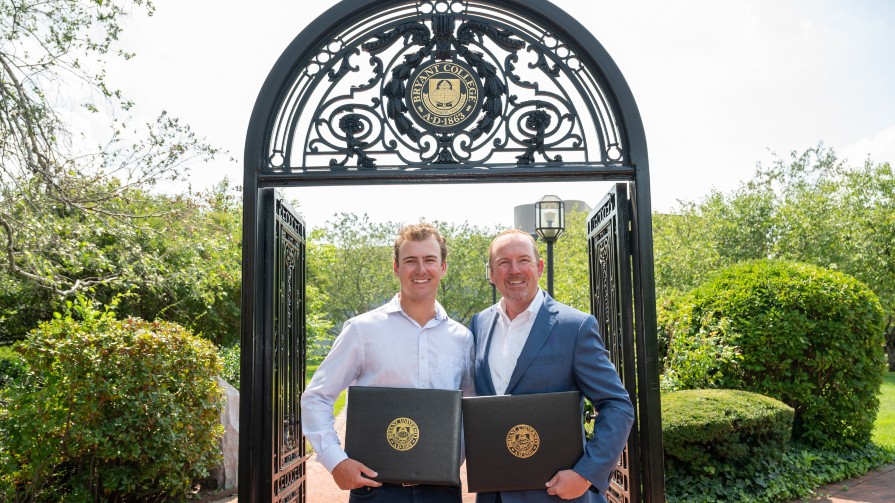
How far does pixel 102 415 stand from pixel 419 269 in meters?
4.11

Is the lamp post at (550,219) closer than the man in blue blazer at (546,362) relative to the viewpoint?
No

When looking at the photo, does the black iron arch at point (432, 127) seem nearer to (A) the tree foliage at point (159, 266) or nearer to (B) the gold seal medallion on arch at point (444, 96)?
(B) the gold seal medallion on arch at point (444, 96)

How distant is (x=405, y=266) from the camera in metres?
3.31

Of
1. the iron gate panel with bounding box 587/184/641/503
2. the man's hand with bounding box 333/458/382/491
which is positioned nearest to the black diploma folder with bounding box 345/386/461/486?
the man's hand with bounding box 333/458/382/491

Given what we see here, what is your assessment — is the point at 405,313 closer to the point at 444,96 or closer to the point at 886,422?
the point at 444,96

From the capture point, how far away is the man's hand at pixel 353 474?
3.00 metres

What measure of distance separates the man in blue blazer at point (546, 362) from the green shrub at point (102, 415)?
3958 mm

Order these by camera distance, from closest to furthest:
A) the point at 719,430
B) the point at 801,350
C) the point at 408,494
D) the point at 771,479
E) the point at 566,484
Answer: the point at 566,484
the point at 408,494
the point at 719,430
the point at 771,479
the point at 801,350

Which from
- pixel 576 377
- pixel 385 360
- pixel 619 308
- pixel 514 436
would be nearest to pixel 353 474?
pixel 385 360

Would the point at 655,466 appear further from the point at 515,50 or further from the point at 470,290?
the point at 470,290

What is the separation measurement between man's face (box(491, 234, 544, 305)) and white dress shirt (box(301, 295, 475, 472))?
1.20 ft

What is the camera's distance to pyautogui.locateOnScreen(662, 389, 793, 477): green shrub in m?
6.08

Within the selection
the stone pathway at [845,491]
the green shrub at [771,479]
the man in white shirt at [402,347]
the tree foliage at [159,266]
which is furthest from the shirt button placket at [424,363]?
the tree foliage at [159,266]

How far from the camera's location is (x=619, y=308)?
4480 millimetres
